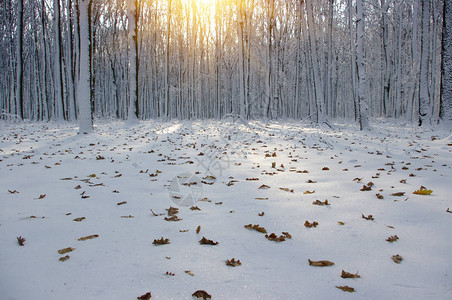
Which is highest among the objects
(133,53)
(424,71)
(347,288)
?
(133,53)

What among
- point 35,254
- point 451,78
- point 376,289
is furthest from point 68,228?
point 451,78

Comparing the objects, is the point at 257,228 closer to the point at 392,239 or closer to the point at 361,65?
the point at 392,239

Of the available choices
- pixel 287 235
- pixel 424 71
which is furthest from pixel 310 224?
pixel 424 71

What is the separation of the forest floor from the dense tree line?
6.68 metres

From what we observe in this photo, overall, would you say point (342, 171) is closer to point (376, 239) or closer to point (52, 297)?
point (376, 239)

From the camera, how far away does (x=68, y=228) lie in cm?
228

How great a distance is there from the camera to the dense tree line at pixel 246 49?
437 inches

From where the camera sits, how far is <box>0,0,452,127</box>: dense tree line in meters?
11.1

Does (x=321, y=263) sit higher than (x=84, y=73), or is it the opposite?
(x=84, y=73)

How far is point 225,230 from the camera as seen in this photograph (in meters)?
2.34

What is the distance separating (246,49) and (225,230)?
652 inches

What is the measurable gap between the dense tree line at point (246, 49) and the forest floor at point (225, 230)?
6.68 m

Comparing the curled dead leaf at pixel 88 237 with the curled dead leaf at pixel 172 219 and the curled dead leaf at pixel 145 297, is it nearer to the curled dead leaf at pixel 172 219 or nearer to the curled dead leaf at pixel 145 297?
the curled dead leaf at pixel 172 219

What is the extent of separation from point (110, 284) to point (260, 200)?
190 centimetres
